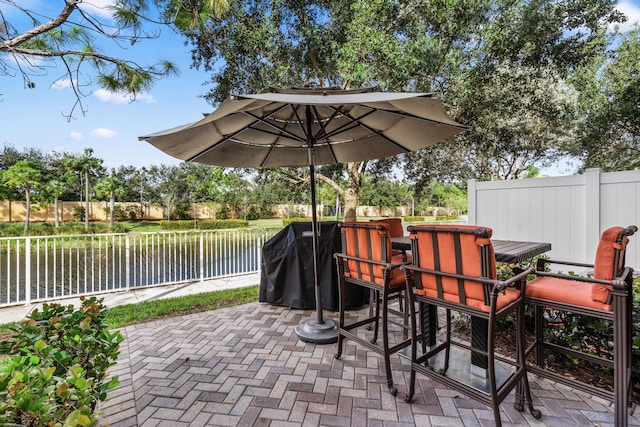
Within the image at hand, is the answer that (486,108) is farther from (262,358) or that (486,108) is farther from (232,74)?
(262,358)

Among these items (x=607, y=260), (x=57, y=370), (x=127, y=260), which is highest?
(x=607, y=260)

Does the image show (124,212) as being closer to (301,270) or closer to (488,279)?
(301,270)

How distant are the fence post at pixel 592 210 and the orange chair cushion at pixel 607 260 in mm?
2699

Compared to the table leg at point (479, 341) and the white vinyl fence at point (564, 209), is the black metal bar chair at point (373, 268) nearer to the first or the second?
the table leg at point (479, 341)

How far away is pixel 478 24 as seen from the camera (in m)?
5.53

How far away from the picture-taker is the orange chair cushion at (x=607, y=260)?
148cm

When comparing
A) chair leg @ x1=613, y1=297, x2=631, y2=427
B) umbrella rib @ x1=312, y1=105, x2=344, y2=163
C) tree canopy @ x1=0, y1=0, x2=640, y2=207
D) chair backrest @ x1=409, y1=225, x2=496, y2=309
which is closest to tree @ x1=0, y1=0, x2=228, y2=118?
A: tree canopy @ x1=0, y1=0, x2=640, y2=207

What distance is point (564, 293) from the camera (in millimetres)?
1678

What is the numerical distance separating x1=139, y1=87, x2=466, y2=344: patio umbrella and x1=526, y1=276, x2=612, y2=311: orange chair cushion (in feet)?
4.10

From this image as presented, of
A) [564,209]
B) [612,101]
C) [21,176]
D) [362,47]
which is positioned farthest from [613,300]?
[21,176]

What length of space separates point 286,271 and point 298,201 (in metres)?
21.9

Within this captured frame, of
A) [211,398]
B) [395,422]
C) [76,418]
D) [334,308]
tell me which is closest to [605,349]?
[395,422]

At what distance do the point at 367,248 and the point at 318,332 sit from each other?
1.08 m

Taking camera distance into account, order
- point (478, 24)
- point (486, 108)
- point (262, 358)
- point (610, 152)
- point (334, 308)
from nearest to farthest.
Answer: point (262, 358) → point (334, 308) → point (478, 24) → point (486, 108) → point (610, 152)
